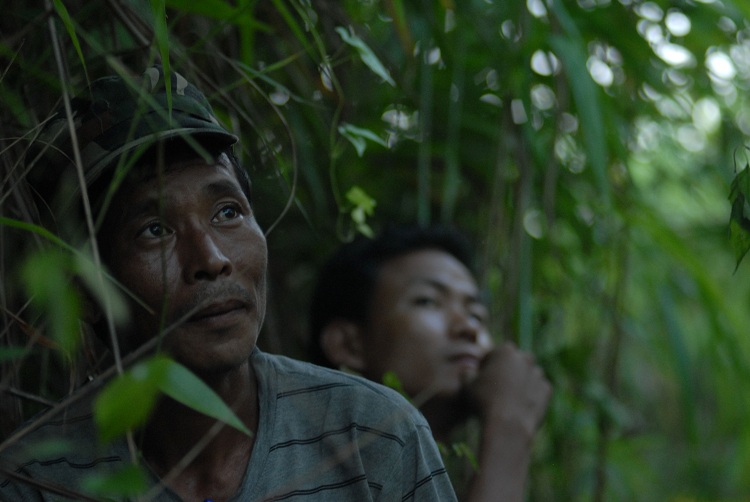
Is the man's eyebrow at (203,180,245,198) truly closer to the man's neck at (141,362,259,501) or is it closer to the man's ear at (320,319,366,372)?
the man's neck at (141,362,259,501)

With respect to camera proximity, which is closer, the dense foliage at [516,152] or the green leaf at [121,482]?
the green leaf at [121,482]

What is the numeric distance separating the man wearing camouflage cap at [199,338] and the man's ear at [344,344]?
29.2 inches

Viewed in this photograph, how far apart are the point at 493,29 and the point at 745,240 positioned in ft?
3.27

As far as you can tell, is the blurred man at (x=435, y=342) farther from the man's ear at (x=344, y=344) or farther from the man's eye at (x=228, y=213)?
the man's eye at (x=228, y=213)

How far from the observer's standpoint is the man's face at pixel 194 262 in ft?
2.96

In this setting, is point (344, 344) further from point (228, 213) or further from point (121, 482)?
point (121, 482)

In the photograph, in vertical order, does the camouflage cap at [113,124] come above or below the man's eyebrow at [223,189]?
above

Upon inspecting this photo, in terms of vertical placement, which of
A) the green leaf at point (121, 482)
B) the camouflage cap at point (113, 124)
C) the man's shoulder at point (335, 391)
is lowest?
the man's shoulder at point (335, 391)

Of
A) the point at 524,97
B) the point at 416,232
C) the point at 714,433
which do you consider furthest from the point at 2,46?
the point at 714,433

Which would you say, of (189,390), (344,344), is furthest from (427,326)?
(189,390)

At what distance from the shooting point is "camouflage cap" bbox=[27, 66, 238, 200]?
0.92 metres

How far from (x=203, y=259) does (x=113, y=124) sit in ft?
0.57

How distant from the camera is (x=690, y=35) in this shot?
1.83m

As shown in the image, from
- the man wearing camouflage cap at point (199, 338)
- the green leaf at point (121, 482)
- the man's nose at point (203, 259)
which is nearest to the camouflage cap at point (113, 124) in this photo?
the man wearing camouflage cap at point (199, 338)
